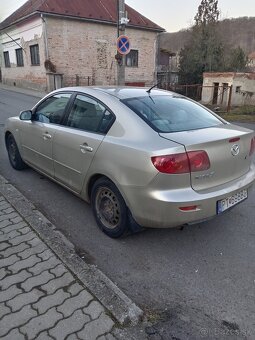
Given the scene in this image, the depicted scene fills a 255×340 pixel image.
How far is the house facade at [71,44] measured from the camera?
2059cm

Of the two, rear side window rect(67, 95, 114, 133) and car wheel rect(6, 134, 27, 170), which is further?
car wheel rect(6, 134, 27, 170)

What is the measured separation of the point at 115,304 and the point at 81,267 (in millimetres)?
540

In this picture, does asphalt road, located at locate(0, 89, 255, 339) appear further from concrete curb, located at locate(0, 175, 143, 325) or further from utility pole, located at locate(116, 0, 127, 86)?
utility pole, located at locate(116, 0, 127, 86)

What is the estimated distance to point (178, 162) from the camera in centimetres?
257

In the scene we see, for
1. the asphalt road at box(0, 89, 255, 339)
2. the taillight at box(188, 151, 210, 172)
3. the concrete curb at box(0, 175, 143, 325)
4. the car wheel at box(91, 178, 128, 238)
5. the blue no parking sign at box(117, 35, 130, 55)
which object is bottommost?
the asphalt road at box(0, 89, 255, 339)

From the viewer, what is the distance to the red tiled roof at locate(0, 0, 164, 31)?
2028cm

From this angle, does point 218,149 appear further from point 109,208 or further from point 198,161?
point 109,208

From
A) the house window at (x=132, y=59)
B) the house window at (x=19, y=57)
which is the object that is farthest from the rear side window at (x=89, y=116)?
the house window at (x=19, y=57)

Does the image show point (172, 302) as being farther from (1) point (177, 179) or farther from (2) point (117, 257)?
(1) point (177, 179)

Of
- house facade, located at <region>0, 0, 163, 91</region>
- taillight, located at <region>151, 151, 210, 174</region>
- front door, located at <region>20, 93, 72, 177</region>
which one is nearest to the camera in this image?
taillight, located at <region>151, 151, 210, 174</region>

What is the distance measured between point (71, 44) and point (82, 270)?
71.0 feet

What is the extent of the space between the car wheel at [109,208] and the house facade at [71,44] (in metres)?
19.4

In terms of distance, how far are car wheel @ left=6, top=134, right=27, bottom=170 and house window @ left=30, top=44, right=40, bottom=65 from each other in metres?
18.7

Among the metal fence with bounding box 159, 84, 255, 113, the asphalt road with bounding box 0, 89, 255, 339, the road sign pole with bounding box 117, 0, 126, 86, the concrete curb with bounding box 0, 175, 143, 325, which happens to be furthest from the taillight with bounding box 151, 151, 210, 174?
the metal fence with bounding box 159, 84, 255, 113
